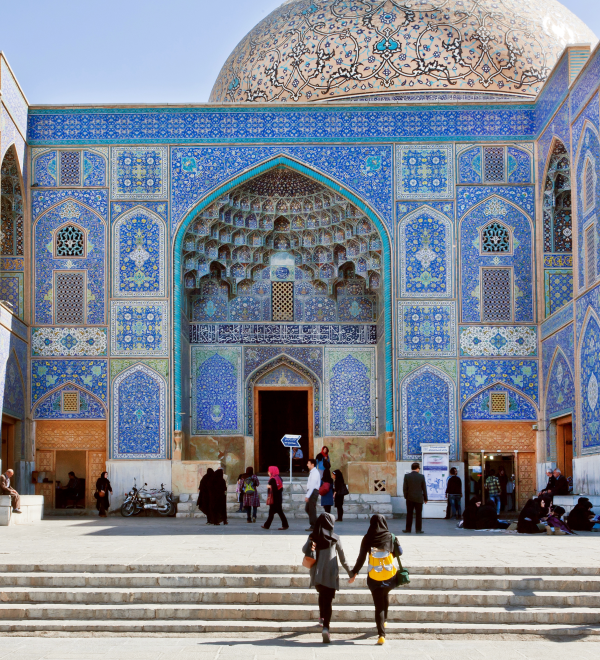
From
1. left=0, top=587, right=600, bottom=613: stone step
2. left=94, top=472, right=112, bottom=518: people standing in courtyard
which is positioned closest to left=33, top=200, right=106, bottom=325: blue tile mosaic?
left=94, top=472, right=112, bottom=518: people standing in courtyard

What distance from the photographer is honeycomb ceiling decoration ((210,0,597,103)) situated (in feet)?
55.9

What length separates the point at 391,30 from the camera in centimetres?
1727

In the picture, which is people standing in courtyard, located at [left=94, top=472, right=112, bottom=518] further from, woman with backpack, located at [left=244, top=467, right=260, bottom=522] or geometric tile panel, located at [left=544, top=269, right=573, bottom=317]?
geometric tile panel, located at [left=544, top=269, right=573, bottom=317]

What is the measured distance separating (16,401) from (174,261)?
321cm

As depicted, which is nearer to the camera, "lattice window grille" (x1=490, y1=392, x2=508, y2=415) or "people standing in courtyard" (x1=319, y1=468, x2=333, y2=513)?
"people standing in courtyard" (x1=319, y1=468, x2=333, y2=513)

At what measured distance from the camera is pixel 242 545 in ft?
30.9

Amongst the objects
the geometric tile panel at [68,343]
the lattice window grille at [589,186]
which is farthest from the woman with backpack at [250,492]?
the lattice window grille at [589,186]

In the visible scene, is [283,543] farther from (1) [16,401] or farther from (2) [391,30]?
(2) [391,30]

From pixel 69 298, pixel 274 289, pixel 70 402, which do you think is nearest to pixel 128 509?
pixel 70 402

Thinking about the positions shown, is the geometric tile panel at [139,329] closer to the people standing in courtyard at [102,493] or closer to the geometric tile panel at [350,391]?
the people standing in courtyard at [102,493]

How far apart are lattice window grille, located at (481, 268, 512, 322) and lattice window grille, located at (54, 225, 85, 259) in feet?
20.7

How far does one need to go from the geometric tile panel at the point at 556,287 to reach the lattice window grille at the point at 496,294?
0.56 m

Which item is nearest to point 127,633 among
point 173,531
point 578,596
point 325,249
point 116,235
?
point 578,596

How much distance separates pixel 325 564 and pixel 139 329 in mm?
9728
